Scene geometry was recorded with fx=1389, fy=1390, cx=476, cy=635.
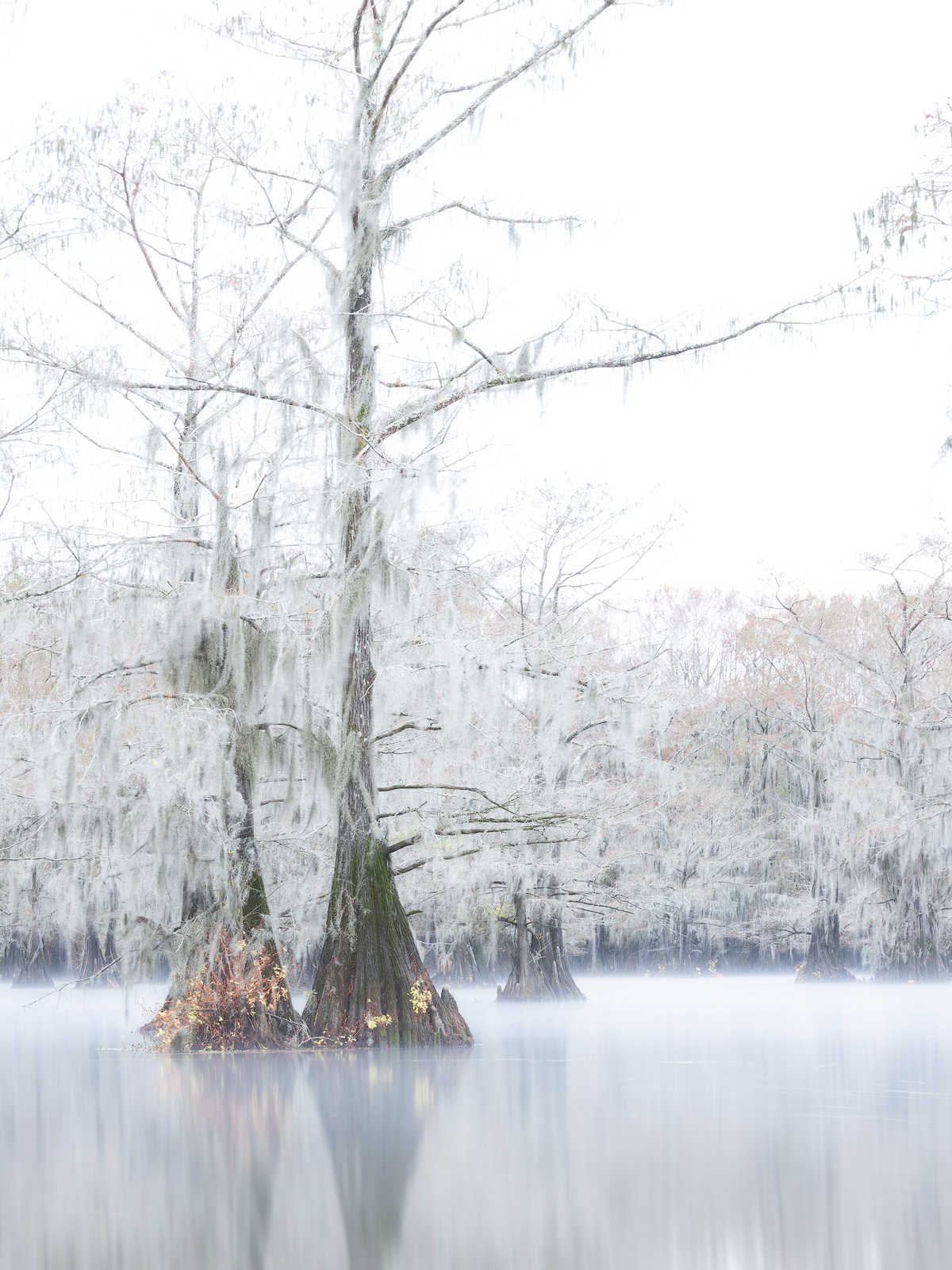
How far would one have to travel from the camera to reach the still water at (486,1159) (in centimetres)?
418

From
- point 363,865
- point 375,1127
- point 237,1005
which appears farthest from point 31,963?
point 375,1127

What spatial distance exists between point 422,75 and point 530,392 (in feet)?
10.4

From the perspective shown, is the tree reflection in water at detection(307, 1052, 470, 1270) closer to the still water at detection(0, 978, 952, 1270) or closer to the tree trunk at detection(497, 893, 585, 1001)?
the still water at detection(0, 978, 952, 1270)

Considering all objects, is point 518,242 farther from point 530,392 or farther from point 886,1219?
point 886,1219

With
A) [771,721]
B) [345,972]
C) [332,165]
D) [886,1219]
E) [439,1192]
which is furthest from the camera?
[771,721]

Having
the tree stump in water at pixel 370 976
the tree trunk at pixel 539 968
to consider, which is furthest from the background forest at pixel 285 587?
the tree trunk at pixel 539 968

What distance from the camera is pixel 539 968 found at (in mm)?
22078

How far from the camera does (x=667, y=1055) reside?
469 inches

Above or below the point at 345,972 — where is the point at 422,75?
above

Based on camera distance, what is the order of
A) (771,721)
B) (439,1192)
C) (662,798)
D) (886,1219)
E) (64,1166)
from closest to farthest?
1. (886,1219)
2. (439,1192)
3. (64,1166)
4. (662,798)
5. (771,721)

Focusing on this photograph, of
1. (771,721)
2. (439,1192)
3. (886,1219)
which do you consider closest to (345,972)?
(439,1192)

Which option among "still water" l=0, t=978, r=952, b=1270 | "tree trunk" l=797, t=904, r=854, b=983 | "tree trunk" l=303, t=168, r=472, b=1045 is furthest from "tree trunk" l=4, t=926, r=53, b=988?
"tree trunk" l=303, t=168, r=472, b=1045

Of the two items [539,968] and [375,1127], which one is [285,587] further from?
[539,968]

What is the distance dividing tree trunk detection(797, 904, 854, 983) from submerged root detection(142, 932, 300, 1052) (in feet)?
61.1
